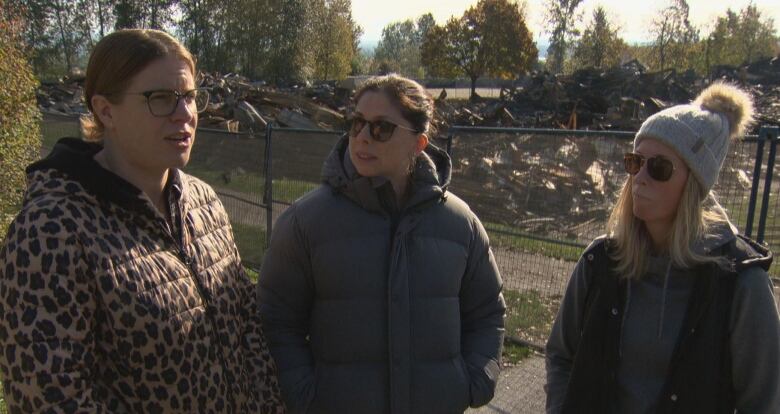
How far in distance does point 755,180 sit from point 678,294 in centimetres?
244

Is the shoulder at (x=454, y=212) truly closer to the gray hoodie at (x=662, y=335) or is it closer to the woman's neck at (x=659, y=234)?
the gray hoodie at (x=662, y=335)

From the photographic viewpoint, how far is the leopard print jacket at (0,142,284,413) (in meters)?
1.61

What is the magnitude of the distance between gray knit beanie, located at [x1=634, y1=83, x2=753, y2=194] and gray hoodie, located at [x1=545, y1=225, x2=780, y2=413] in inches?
9.1

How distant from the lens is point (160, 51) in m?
1.94

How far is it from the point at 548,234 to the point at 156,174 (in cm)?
406

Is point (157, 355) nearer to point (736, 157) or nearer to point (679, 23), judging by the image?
point (736, 157)

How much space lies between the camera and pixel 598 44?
164 ft

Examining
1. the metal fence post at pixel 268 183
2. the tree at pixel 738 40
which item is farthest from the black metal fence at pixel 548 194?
the tree at pixel 738 40

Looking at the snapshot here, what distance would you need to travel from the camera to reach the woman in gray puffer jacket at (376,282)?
7.88 feet

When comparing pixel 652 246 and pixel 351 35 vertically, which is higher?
pixel 351 35

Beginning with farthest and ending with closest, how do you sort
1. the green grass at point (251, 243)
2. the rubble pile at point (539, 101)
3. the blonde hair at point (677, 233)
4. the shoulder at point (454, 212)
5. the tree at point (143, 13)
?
1. the tree at point (143, 13)
2. the rubble pile at point (539, 101)
3. the green grass at point (251, 243)
4. the shoulder at point (454, 212)
5. the blonde hair at point (677, 233)

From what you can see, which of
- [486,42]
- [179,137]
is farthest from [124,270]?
[486,42]

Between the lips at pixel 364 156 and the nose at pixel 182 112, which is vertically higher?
the nose at pixel 182 112

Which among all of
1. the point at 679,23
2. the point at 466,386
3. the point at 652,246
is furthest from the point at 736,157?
the point at 679,23
